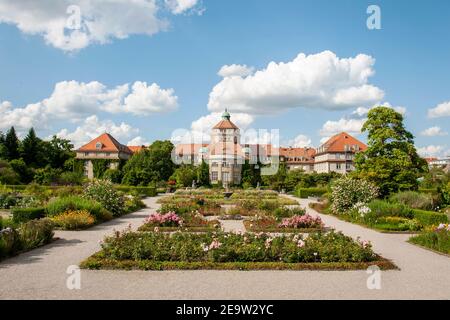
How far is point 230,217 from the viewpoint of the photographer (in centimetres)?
1933

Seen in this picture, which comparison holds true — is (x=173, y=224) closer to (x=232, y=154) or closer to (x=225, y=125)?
(x=232, y=154)

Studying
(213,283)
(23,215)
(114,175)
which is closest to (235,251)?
(213,283)

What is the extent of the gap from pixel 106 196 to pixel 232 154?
158 feet

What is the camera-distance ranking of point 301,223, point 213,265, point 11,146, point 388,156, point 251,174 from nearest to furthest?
1. point 213,265
2. point 301,223
3. point 388,156
4. point 11,146
5. point 251,174

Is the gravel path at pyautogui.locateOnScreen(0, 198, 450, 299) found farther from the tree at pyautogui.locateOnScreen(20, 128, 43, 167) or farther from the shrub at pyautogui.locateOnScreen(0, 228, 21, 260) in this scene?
the tree at pyautogui.locateOnScreen(20, 128, 43, 167)

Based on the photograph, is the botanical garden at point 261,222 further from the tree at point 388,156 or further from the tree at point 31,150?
the tree at point 31,150

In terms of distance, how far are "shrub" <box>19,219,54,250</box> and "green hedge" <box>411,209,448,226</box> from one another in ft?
45.2

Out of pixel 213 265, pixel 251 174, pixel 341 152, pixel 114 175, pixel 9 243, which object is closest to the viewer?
pixel 213 265

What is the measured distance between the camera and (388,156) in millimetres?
26938

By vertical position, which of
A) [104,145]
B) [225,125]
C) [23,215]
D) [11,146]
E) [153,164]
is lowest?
[23,215]

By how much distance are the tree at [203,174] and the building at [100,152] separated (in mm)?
16761

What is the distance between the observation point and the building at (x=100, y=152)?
234 feet
